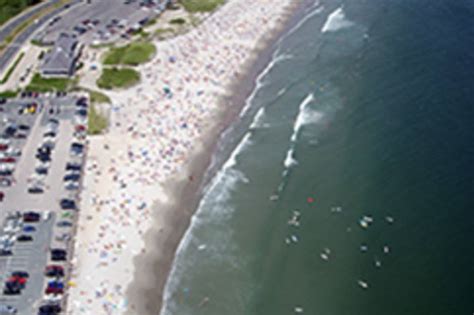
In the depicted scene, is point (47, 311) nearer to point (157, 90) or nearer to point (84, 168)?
point (84, 168)

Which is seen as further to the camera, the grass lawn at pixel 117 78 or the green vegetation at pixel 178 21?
the green vegetation at pixel 178 21

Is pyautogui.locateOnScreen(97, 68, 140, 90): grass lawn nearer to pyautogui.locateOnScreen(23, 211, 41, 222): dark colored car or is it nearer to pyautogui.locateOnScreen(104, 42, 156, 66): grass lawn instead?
pyautogui.locateOnScreen(104, 42, 156, 66): grass lawn

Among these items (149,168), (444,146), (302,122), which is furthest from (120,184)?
(444,146)

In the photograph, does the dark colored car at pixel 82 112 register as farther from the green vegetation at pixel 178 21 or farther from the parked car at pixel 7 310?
the green vegetation at pixel 178 21

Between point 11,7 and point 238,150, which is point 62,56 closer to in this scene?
point 11,7

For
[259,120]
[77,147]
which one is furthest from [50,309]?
[259,120]

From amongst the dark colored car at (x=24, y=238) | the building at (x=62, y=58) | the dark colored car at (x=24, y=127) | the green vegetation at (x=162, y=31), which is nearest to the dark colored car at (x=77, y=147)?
the dark colored car at (x=24, y=127)
